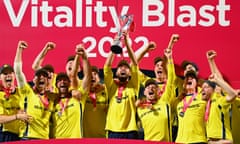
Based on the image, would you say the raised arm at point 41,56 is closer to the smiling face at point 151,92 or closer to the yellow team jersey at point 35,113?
the yellow team jersey at point 35,113

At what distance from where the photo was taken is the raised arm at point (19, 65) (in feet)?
15.9

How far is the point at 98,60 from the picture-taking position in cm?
481

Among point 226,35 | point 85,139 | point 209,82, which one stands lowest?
point 85,139

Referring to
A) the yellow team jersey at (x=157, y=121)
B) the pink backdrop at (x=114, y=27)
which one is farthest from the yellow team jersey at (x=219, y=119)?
the yellow team jersey at (x=157, y=121)

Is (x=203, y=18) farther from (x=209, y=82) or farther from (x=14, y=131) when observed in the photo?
(x=14, y=131)

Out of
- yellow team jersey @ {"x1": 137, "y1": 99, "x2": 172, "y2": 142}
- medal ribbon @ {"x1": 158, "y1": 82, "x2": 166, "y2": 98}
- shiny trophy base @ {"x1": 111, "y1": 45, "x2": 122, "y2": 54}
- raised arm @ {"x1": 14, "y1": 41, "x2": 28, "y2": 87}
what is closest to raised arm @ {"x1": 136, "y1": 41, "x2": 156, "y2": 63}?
shiny trophy base @ {"x1": 111, "y1": 45, "x2": 122, "y2": 54}

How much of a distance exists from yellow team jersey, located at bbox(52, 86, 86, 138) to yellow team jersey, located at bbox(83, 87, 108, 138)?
4 cm

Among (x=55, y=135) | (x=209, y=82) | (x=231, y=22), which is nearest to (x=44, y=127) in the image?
(x=55, y=135)

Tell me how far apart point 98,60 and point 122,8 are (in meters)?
0.44

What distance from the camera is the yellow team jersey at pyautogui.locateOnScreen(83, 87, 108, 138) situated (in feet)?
15.7

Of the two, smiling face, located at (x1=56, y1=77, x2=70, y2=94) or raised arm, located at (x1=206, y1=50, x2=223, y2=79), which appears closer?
raised arm, located at (x1=206, y1=50, x2=223, y2=79)

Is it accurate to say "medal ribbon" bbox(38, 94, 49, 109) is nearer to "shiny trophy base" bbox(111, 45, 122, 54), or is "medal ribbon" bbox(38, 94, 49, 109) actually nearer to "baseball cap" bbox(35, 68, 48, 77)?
"baseball cap" bbox(35, 68, 48, 77)

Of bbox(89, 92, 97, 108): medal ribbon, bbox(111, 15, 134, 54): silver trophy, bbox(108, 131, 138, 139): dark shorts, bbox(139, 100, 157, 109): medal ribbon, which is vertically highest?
bbox(111, 15, 134, 54): silver trophy

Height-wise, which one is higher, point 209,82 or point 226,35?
point 226,35
